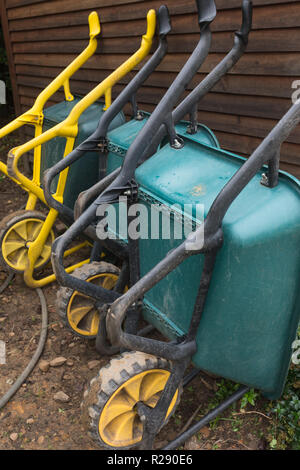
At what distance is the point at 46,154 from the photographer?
3240 mm

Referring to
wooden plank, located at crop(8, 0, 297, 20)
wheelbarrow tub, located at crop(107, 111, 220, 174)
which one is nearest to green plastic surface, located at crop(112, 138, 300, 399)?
wheelbarrow tub, located at crop(107, 111, 220, 174)

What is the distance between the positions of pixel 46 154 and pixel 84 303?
4.45 ft

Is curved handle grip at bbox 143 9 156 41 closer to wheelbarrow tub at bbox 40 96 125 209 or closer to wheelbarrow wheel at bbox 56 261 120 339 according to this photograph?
wheelbarrow tub at bbox 40 96 125 209

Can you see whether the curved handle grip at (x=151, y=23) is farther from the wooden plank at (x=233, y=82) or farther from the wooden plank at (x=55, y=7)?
the wooden plank at (x=55, y=7)

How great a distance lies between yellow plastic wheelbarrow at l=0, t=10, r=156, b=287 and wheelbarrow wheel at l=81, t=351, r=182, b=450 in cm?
132

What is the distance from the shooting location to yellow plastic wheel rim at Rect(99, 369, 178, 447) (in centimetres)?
172

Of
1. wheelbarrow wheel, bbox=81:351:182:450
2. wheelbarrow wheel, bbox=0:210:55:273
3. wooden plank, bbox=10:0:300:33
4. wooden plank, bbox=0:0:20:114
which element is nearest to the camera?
wheelbarrow wheel, bbox=81:351:182:450

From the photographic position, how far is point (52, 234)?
3.18 m

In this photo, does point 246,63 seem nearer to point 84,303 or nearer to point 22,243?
point 84,303

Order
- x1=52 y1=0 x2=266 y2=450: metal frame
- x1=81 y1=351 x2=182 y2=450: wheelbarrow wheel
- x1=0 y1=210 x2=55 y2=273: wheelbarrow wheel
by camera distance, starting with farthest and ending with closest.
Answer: x1=0 y1=210 x2=55 y2=273: wheelbarrow wheel, x1=81 y1=351 x2=182 y2=450: wheelbarrow wheel, x1=52 y1=0 x2=266 y2=450: metal frame

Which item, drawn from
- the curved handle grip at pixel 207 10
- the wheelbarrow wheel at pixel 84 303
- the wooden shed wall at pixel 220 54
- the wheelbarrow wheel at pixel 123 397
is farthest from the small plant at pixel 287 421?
the curved handle grip at pixel 207 10

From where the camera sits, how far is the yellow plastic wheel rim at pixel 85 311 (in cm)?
248
